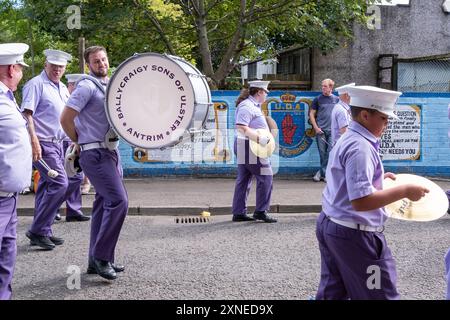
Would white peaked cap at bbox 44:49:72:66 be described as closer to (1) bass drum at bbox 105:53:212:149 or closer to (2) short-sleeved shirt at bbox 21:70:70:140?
(2) short-sleeved shirt at bbox 21:70:70:140

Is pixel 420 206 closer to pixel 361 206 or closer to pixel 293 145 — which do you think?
pixel 361 206

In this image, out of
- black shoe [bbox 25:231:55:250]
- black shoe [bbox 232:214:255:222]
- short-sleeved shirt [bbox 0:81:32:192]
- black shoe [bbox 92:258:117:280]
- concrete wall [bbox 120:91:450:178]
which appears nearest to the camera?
short-sleeved shirt [bbox 0:81:32:192]

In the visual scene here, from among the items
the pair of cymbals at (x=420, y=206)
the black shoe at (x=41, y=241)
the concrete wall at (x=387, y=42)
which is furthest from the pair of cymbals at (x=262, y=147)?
the concrete wall at (x=387, y=42)

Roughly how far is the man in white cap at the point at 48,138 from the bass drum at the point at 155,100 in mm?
1865

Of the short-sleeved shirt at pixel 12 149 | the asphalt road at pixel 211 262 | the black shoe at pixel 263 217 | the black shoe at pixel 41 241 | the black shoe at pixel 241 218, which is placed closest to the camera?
the short-sleeved shirt at pixel 12 149

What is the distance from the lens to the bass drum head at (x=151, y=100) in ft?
14.0

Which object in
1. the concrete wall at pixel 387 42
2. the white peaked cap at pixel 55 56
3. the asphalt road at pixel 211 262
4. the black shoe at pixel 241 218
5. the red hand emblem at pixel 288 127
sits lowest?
the black shoe at pixel 241 218

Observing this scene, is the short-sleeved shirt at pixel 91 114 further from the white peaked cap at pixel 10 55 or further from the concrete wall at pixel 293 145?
the concrete wall at pixel 293 145

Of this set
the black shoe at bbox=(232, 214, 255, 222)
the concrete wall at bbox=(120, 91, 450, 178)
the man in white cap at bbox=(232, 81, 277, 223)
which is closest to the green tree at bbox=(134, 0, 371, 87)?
the concrete wall at bbox=(120, 91, 450, 178)

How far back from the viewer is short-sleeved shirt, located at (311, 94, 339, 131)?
439 inches

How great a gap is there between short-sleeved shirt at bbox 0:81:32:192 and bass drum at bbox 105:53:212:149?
84cm

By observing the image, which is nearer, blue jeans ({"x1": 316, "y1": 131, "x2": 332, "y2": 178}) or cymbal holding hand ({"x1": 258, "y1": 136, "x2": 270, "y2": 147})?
cymbal holding hand ({"x1": 258, "y1": 136, "x2": 270, "y2": 147})

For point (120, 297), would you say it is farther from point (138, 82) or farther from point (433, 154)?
point (433, 154)

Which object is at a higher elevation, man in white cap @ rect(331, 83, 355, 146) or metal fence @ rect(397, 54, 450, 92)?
metal fence @ rect(397, 54, 450, 92)
